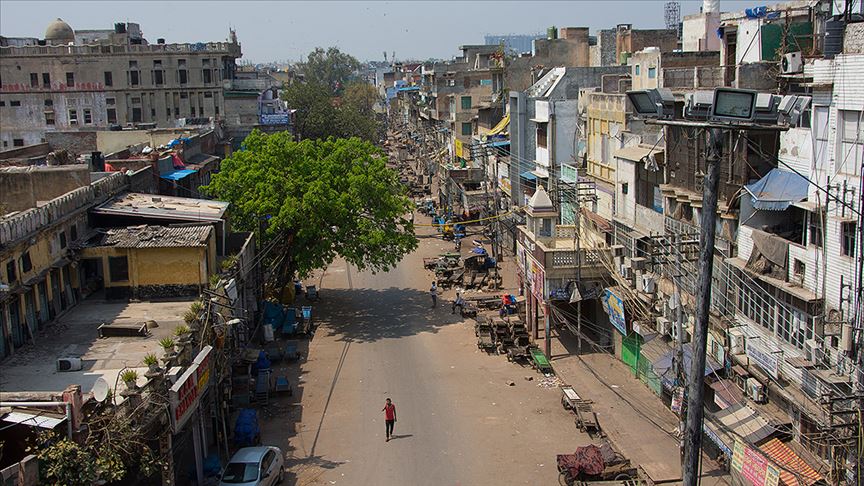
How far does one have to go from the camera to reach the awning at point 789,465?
679 inches

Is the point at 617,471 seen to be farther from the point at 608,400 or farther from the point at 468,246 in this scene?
the point at 468,246

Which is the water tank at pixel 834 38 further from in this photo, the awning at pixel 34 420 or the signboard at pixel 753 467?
the awning at pixel 34 420

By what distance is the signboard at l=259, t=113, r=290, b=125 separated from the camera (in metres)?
72.1

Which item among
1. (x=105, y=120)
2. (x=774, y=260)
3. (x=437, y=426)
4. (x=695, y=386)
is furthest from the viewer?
(x=105, y=120)

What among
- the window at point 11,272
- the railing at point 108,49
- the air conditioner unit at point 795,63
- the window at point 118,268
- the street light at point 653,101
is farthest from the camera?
the railing at point 108,49

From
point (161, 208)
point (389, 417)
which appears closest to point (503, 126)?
point (161, 208)

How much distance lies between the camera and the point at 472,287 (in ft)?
141

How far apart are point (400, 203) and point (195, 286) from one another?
43.8 ft

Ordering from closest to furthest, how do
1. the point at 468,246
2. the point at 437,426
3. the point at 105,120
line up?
the point at 437,426 → the point at 468,246 → the point at 105,120

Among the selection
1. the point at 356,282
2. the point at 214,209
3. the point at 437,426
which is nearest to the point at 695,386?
the point at 437,426

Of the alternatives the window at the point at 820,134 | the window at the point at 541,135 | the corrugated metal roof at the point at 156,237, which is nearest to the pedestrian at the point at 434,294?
the window at the point at 541,135

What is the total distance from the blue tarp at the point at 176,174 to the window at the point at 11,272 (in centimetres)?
1815

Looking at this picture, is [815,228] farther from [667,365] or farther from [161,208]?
[161,208]

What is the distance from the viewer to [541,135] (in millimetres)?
43250
